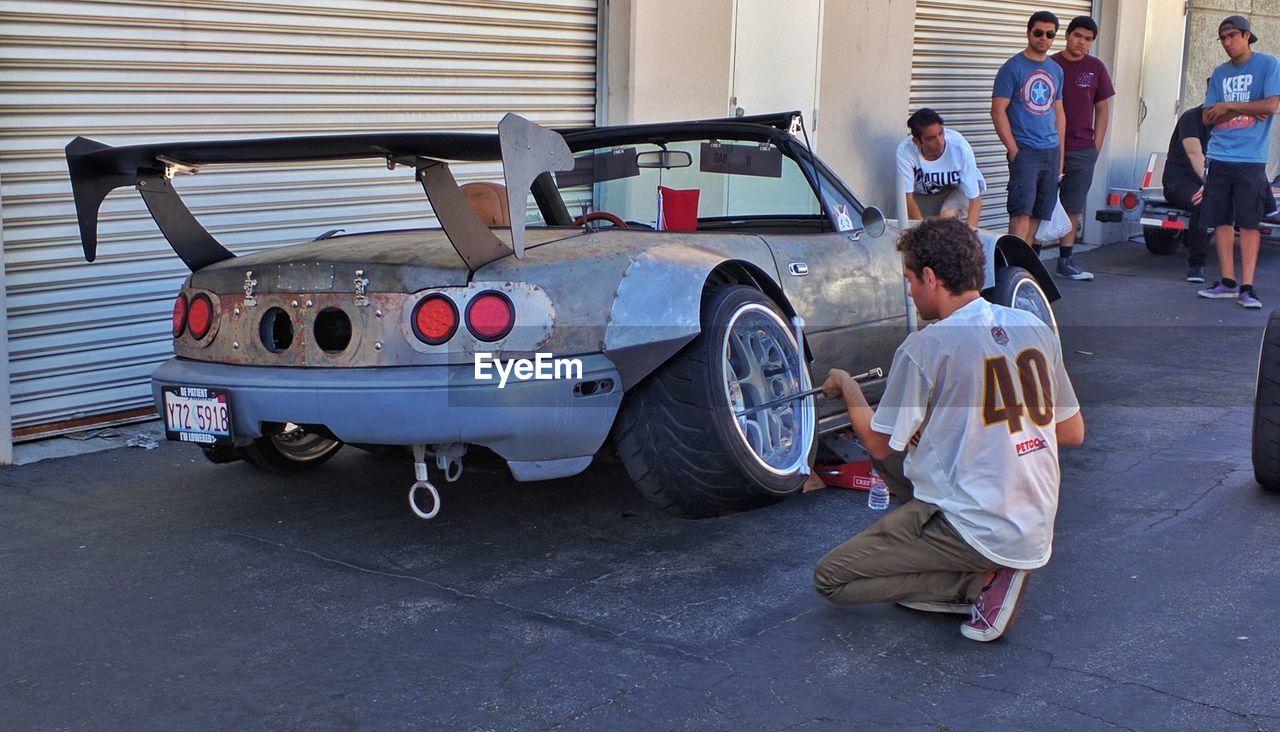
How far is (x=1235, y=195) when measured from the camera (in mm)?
10117

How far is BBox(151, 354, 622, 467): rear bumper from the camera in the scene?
4.19m

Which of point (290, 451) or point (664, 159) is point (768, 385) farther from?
point (290, 451)

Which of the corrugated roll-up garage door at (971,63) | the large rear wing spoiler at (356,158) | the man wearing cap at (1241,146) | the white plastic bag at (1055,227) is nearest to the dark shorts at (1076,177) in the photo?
the white plastic bag at (1055,227)

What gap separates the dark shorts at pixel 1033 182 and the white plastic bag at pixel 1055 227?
105 millimetres

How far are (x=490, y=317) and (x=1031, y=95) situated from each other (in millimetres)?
7664

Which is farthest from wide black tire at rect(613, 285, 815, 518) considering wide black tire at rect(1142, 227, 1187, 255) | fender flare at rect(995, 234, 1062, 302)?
wide black tire at rect(1142, 227, 1187, 255)

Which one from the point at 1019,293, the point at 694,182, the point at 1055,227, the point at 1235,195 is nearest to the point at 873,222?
the point at 694,182

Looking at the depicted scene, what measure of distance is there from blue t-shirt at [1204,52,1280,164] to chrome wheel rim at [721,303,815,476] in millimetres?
6586

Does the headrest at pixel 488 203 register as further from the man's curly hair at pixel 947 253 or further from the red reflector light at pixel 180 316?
the man's curly hair at pixel 947 253

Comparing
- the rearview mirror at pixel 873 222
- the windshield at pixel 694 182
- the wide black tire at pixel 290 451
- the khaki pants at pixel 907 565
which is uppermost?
the windshield at pixel 694 182

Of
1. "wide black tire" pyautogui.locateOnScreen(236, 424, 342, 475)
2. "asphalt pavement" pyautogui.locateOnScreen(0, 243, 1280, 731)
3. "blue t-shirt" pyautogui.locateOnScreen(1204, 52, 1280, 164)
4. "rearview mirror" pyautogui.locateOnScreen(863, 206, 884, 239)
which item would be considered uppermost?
"blue t-shirt" pyautogui.locateOnScreen(1204, 52, 1280, 164)

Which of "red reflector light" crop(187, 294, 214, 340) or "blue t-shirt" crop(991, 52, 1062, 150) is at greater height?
"blue t-shirt" crop(991, 52, 1062, 150)

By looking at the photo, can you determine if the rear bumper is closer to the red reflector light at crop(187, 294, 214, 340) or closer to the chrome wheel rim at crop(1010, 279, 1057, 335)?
the red reflector light at crop(187, 294, 214, 340)

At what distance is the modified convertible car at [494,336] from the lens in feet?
13.8
